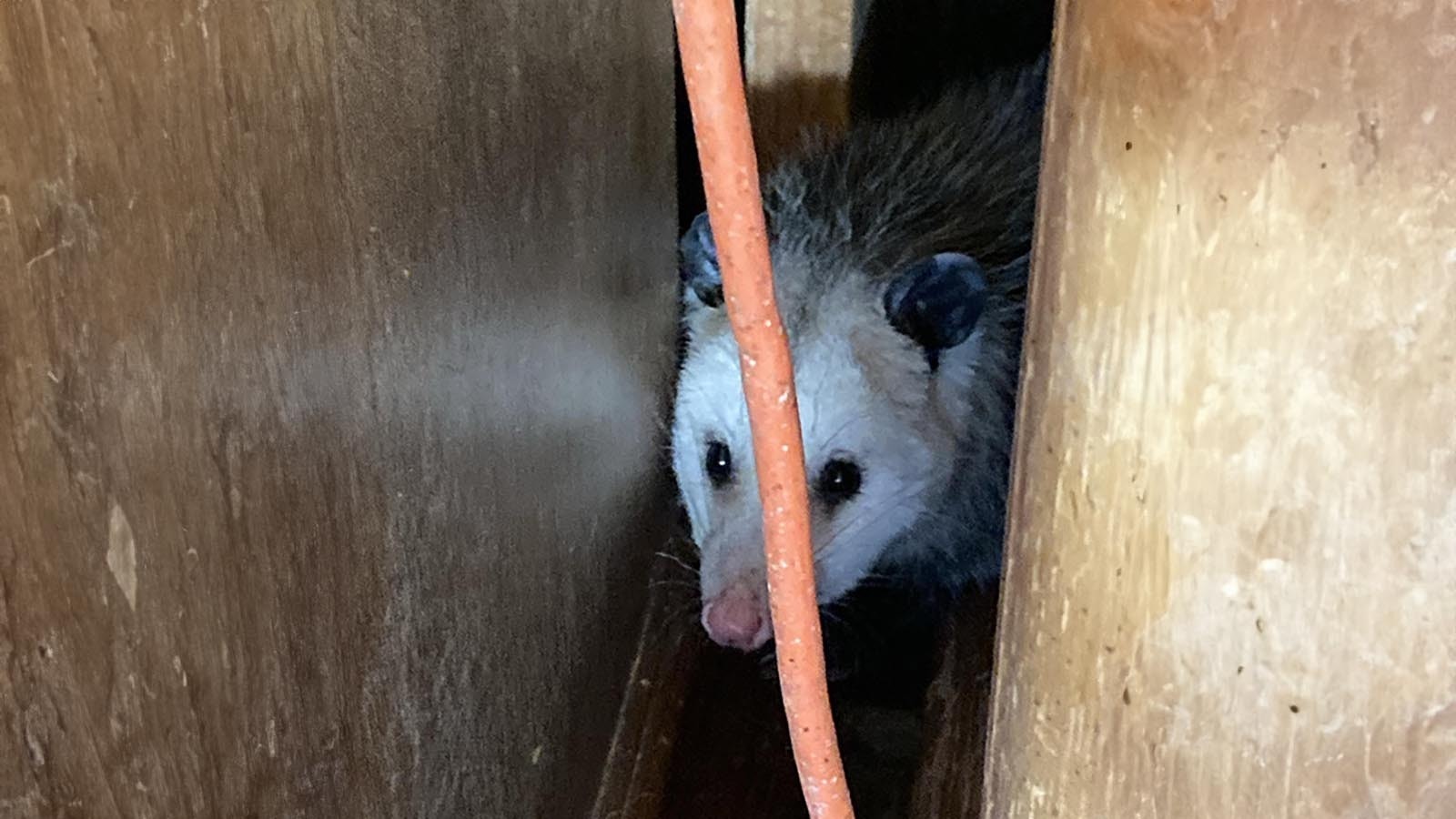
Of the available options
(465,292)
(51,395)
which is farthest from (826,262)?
(51,395)

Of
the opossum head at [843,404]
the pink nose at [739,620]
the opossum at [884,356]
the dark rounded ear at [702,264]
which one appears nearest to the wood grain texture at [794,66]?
the opossum at [884,356]

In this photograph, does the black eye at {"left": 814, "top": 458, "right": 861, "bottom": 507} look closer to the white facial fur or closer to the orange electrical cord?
the white facial fur

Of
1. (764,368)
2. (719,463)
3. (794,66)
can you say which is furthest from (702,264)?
(764,368)

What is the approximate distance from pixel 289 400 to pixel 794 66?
166cm

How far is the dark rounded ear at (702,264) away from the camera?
196 cm

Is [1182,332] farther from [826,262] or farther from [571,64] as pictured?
[826,262]

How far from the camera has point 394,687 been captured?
0.95m

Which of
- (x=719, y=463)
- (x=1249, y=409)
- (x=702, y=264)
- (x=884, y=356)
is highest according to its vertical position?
(x=1249, y=409)

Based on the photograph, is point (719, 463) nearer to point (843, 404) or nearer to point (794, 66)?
point (843, 404)

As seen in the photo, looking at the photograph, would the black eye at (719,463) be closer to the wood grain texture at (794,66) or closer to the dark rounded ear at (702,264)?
the dark rounded ear at (702,264)

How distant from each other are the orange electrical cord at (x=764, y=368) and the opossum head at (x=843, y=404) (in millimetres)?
783

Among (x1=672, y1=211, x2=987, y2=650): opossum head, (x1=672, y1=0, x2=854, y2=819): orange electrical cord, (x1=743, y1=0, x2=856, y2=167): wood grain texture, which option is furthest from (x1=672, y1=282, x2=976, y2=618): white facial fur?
(x1=672, y1=0, x2=854, y2=819): orange electrical cord

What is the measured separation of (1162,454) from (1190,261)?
12 centimetres

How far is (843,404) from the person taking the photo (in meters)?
1.86
